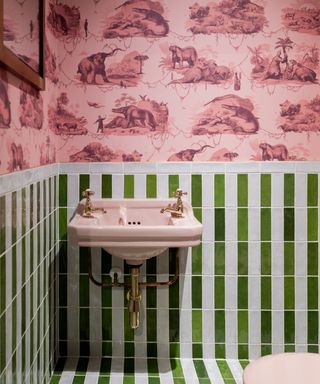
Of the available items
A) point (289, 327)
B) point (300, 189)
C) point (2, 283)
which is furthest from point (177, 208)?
point (2, 283)

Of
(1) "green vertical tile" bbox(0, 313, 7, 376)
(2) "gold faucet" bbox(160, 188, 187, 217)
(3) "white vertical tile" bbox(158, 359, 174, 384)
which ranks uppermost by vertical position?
(2) "gold faucet" bbox(160, 188, 187, 217)

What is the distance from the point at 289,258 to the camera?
274 cm

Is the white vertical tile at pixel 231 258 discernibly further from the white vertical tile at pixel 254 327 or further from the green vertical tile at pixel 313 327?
the green vertical tile at pixel 313 327

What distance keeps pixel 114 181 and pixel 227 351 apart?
1.06 m

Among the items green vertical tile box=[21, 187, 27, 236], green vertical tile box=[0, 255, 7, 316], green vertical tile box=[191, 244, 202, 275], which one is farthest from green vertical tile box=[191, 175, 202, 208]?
green vertical tile box=[0, 255, 7, 316]

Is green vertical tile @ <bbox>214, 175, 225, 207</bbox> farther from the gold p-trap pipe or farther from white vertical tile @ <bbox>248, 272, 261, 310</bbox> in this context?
the gold p-trap pipe

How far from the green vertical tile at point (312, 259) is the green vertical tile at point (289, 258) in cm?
8

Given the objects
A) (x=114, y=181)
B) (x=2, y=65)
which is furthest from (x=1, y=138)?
(x=114, y=181)

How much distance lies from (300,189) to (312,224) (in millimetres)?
192

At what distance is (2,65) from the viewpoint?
A: 5.42ft

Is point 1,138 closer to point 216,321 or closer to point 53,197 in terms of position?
point 53,197

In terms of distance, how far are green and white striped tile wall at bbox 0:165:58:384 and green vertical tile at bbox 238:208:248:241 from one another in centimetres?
93

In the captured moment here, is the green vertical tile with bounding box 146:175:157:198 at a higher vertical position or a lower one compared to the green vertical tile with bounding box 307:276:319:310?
higher

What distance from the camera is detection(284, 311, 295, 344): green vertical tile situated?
109 inches
